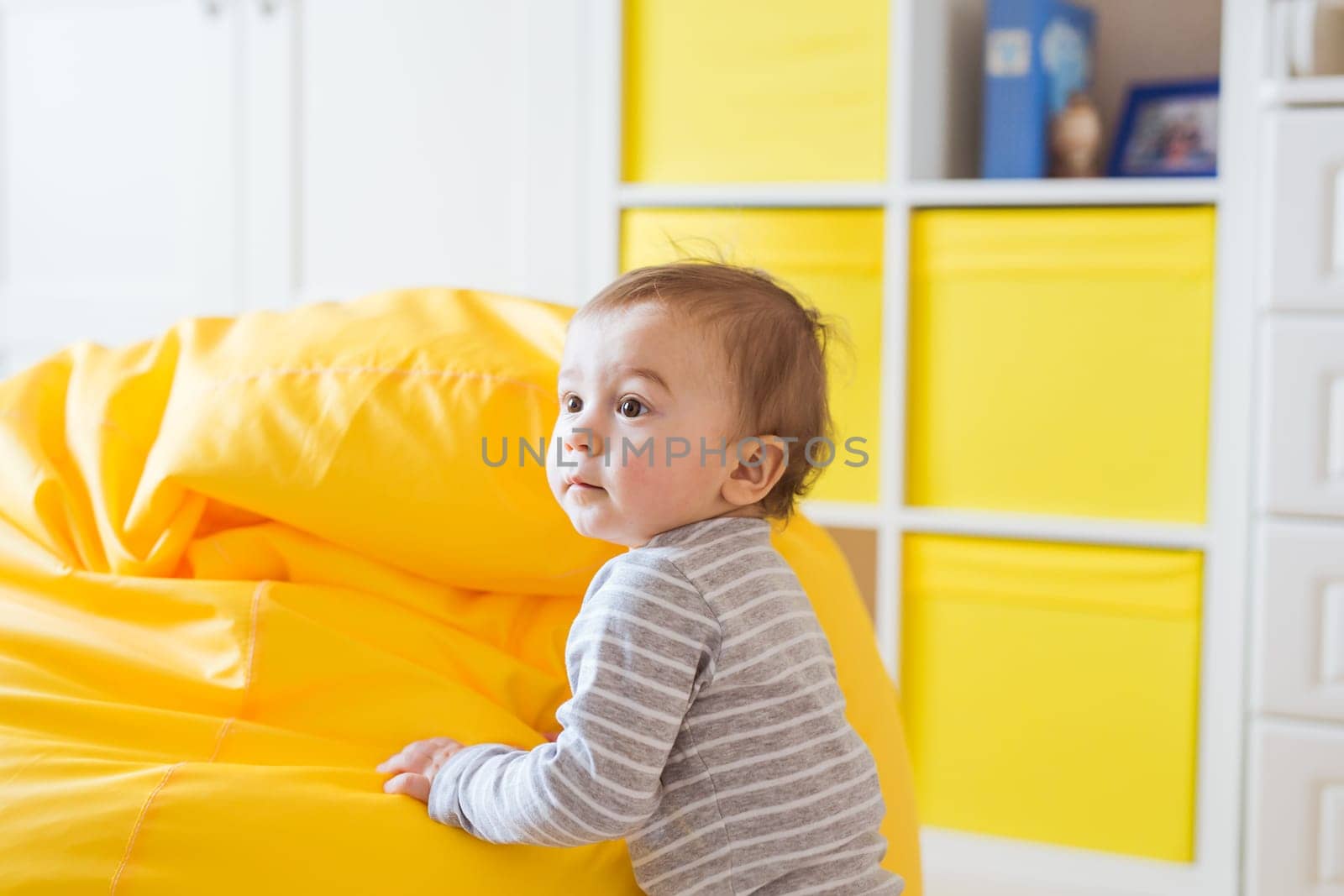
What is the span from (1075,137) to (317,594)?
4.34 feet

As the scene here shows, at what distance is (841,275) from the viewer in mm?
1824

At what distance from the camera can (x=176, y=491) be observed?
3.23 ft

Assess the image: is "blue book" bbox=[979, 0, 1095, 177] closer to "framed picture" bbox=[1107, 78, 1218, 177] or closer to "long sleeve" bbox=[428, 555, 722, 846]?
"framed picture" bbox=[1107, 78, 1218, 177]

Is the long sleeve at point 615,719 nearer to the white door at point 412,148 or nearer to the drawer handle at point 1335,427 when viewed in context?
the drawer handle at point 1335,427

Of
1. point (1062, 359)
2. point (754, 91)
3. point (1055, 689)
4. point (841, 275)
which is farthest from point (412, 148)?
point (1055, 689)

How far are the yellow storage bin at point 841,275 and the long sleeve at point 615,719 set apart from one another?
1041 millimetres

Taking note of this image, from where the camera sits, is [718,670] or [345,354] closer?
[718,670]

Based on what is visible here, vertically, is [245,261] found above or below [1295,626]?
above

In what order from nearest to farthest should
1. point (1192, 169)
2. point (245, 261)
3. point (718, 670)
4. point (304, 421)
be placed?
point (718, 670), point (304, 421), point (1192, 169), point (245, 261)

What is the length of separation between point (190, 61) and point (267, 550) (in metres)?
1.55

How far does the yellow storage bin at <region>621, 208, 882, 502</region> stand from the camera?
181cm

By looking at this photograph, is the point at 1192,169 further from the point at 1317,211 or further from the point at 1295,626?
the point at 1295,626

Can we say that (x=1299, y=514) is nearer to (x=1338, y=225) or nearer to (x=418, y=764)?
(x=1338, y=225)

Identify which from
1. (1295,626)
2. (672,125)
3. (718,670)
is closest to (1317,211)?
(1295,626)
